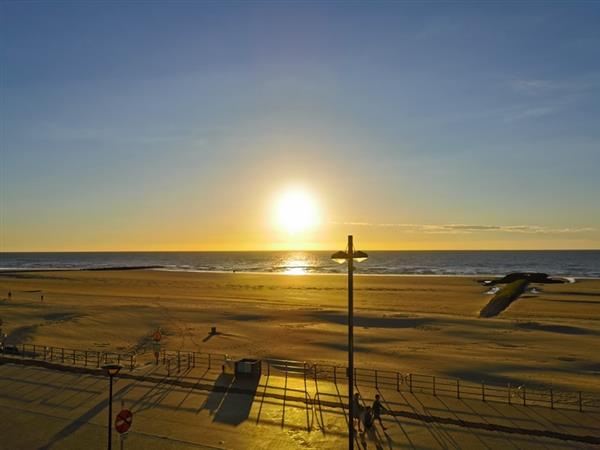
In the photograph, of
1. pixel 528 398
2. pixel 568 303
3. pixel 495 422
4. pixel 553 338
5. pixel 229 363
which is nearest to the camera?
pixel 495 422

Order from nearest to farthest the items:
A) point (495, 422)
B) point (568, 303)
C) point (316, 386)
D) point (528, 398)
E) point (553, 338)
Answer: point (495, 422), point (528, 398), point (316, 386), point (553, 338), point (568, 303)

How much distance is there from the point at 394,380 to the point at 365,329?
16.7 metres

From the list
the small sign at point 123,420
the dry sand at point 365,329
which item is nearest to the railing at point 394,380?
the dry sand at point 365,329

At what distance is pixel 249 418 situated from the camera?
59.7 feet

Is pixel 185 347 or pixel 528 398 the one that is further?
pixel 185 347

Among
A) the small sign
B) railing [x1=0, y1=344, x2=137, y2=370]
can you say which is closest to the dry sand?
railing [x1=0, y1=344, x2=137, y2=370]

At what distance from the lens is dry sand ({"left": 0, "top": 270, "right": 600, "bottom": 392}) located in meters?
28.7

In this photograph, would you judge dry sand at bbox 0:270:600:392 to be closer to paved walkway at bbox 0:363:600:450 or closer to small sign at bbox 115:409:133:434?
paved walkway at bbox 0:363:600:450

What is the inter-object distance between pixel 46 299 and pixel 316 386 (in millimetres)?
51927

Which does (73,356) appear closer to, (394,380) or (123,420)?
(123,420)

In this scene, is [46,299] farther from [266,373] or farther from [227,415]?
[227,415]

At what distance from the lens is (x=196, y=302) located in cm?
6047

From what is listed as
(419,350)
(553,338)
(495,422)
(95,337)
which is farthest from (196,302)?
(495,422)

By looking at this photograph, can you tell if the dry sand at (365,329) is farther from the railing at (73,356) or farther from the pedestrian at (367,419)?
the pedestrian at (367,419)
